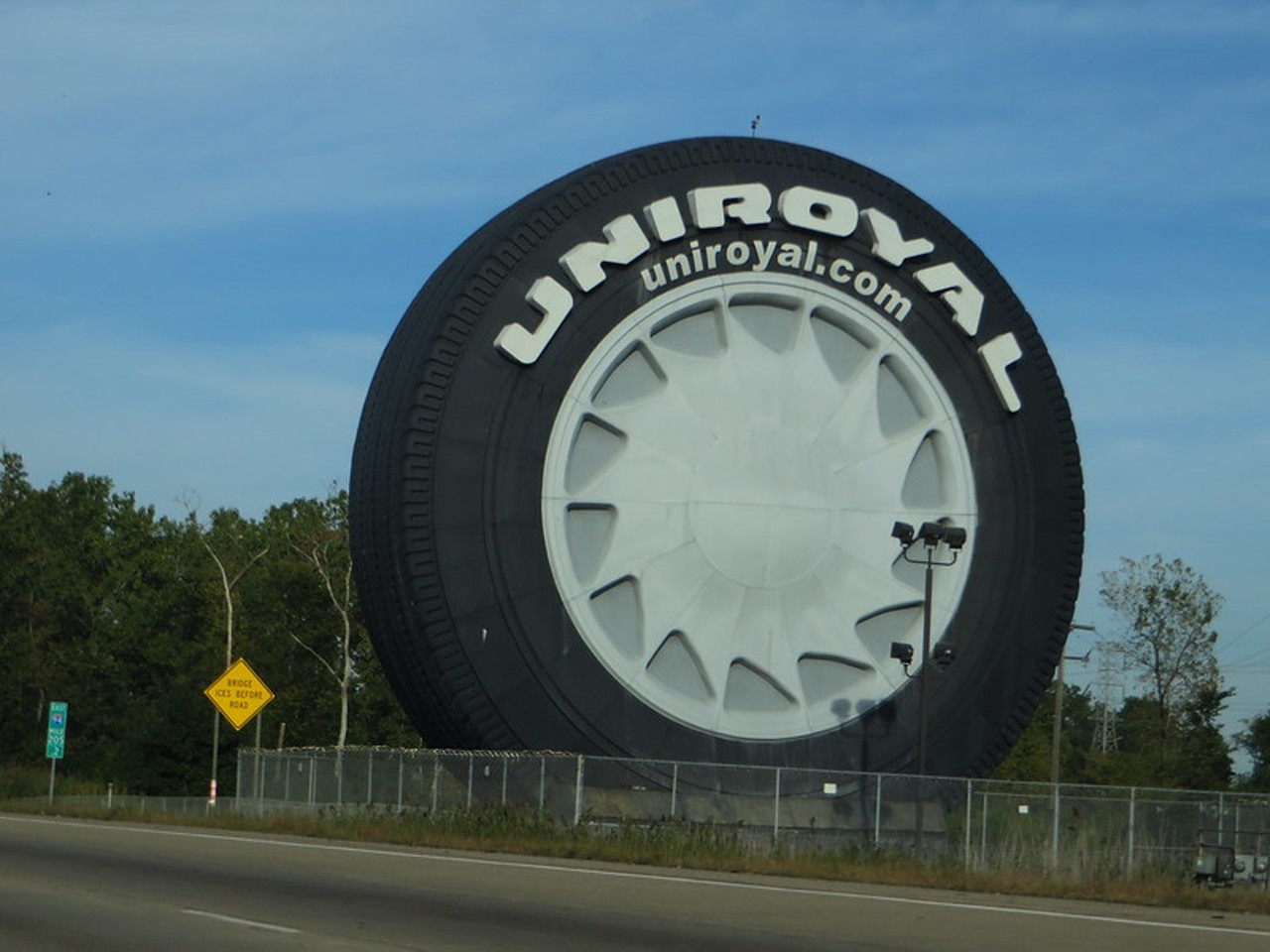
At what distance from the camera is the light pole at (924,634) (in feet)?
87.3

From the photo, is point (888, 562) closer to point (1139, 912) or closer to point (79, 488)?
point (1139, 912)

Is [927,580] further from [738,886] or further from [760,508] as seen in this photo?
[738,886]

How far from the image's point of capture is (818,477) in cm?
2736

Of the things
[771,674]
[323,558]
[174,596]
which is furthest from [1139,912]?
[174,596]

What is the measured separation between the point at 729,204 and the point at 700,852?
849 cm

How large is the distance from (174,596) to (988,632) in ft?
262

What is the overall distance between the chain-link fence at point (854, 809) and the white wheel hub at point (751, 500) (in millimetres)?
1043

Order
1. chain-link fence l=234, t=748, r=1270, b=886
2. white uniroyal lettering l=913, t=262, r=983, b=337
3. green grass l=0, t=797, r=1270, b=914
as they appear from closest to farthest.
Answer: green grass l=0, t=797, r=1270, b=914
chain-link fence l=234, t=748, r=1270, b=886
white uniroyal lettering l=913, t=262, r=983, b=337

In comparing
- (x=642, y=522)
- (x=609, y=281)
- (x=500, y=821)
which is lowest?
(x=500, y=821)

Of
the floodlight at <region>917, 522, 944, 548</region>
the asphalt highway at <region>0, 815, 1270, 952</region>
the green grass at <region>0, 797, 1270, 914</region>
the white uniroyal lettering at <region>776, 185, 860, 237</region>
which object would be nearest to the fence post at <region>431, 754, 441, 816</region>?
the green grass at <region>0, 797, 1270, 914</region>

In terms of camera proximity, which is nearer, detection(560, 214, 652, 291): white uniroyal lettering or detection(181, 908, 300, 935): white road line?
detection(181, 908, 300, 935): white road line

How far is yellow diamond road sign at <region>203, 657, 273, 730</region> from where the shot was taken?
3797cm

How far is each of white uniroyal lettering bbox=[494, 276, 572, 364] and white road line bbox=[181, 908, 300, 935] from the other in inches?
428

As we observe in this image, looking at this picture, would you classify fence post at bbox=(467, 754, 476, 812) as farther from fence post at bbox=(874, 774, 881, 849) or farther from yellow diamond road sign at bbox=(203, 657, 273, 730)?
yellow diamond road sign at bbox=(203, 657, 273, 730)
